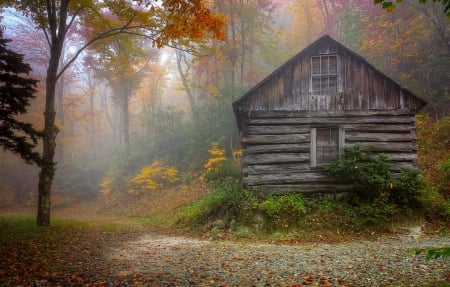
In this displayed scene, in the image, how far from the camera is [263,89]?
13.2 meters

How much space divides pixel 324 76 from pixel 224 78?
39.1 ft

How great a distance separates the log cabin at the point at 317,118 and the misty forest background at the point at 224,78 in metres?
3.18

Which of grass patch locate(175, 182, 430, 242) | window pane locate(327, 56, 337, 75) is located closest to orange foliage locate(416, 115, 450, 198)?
grass patch locate(175, 182, 430, 242)

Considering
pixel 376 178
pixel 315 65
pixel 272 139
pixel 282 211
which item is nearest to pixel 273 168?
pixel 272 139

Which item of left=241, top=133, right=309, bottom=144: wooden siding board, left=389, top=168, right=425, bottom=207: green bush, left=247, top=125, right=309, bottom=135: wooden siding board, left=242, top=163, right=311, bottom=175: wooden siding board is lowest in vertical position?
left=389, top=168, right=425, bottom=207: green bush

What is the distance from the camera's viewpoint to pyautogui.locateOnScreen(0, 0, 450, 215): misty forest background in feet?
60.5

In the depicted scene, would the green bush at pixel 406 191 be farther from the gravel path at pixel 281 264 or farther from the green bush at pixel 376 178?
the gravel path at pixel 281 264

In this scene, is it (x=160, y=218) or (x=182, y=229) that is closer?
(x=182, y=229)

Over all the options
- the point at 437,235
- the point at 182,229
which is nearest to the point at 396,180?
the point at 437,235

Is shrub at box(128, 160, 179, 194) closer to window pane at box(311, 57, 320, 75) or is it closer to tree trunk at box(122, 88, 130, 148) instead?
tree trunk at box(122, 88, 130, 148)

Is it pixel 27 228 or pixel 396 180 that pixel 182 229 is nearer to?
pixel 27 228

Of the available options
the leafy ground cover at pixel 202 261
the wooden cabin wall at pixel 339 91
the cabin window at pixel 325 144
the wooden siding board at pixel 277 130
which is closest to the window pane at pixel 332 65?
the wooden cabin wall at pixel 339 91

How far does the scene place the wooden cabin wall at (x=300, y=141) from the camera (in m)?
13.1

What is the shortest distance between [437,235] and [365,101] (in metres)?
5.65
